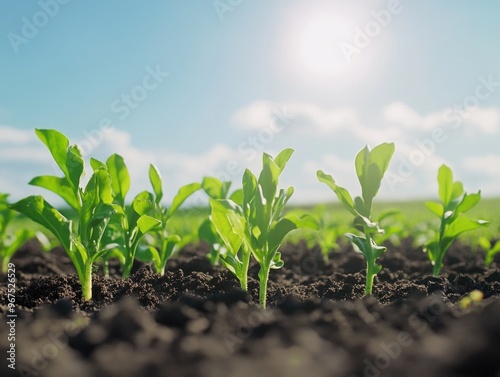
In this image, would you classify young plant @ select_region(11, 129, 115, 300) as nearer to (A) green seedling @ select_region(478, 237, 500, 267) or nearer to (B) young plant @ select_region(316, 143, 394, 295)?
(B) young plant @ select_region(316, 143, 394, 295)

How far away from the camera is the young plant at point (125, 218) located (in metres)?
4.59

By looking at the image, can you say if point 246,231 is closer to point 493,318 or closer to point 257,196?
point 257,196

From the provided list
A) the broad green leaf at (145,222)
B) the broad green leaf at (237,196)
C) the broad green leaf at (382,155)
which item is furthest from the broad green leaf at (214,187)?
the broad green leaf at (382,155)

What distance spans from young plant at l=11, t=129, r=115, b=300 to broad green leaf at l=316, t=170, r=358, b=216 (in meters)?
1.71

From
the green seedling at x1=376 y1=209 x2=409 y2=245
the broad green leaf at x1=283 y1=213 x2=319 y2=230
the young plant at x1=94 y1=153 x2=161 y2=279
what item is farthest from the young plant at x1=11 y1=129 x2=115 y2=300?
the green seedling at x1=376 y1=209 x2=409 y2=245

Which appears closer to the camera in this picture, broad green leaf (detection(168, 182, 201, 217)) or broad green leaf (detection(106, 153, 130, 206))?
broad green leaf (detection(106, 153, 130, 206))

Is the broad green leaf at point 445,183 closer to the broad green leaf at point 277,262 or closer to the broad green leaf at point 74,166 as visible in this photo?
the broad green leaf at point 277,262

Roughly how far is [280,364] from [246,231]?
84.4 inches

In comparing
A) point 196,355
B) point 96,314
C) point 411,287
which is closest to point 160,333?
point 196,355

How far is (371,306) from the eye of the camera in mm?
2959

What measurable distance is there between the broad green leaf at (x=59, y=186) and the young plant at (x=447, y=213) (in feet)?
11.1

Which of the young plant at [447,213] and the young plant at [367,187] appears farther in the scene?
the young plant at [447,213]

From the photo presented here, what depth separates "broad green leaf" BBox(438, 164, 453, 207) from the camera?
532 cm

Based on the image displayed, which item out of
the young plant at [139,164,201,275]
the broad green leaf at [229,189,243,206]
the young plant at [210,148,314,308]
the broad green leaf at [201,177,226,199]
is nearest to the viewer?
the young plant at [210,148,314,308]
